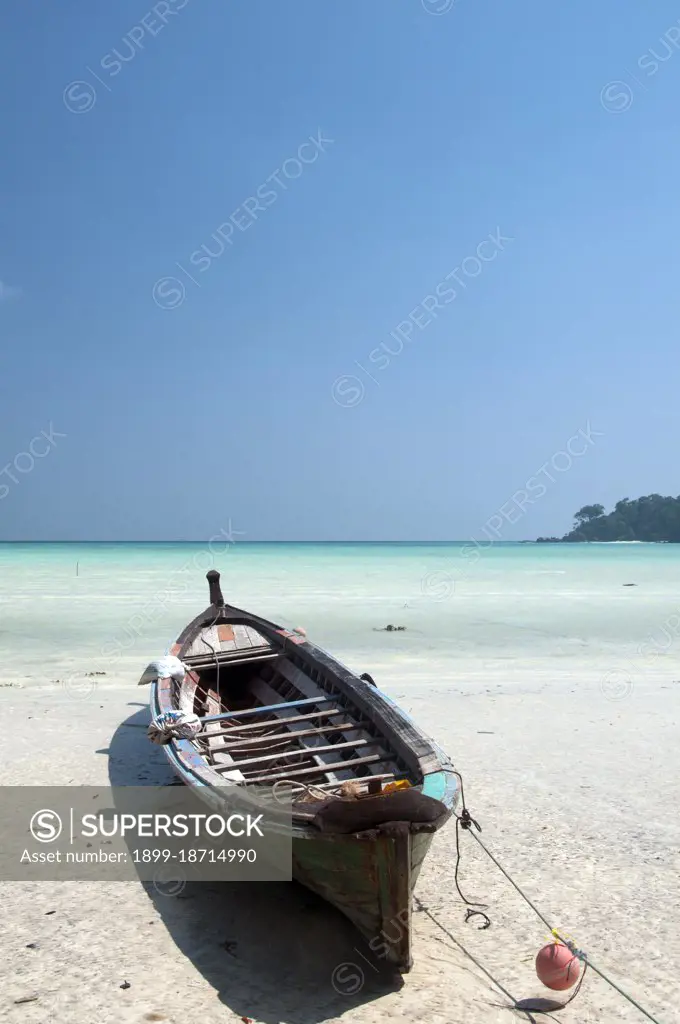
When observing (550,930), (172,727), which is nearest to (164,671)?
(172,727)

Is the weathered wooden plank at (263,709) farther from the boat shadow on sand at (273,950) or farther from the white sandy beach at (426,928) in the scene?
the boat shadow on sand at (273,950)

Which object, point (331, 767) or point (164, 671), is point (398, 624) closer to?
point (164, 671)

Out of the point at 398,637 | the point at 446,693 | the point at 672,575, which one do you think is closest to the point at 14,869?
the point at 446,693

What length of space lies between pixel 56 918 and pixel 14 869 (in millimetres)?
900

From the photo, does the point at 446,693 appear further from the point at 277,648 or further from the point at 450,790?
the point at 450,790

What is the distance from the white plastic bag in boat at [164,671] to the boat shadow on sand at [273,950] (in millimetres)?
2667

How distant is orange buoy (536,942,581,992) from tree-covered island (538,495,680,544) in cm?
11270

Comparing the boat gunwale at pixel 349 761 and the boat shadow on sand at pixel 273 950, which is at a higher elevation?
the boat gunwale at pixel 349 761

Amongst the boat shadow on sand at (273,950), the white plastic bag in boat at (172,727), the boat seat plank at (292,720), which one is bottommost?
the boat shadow on sand at (273,950)

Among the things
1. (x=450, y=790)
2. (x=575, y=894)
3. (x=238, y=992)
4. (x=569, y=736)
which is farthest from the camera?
(x=569, y=736)

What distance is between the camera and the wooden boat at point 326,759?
13.5 feet

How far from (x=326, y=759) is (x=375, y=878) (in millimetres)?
2411

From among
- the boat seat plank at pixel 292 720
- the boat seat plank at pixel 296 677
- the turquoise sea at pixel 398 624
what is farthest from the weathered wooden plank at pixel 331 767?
the turquoise sea at pixel 398 624

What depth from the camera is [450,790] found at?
482 centimetres
